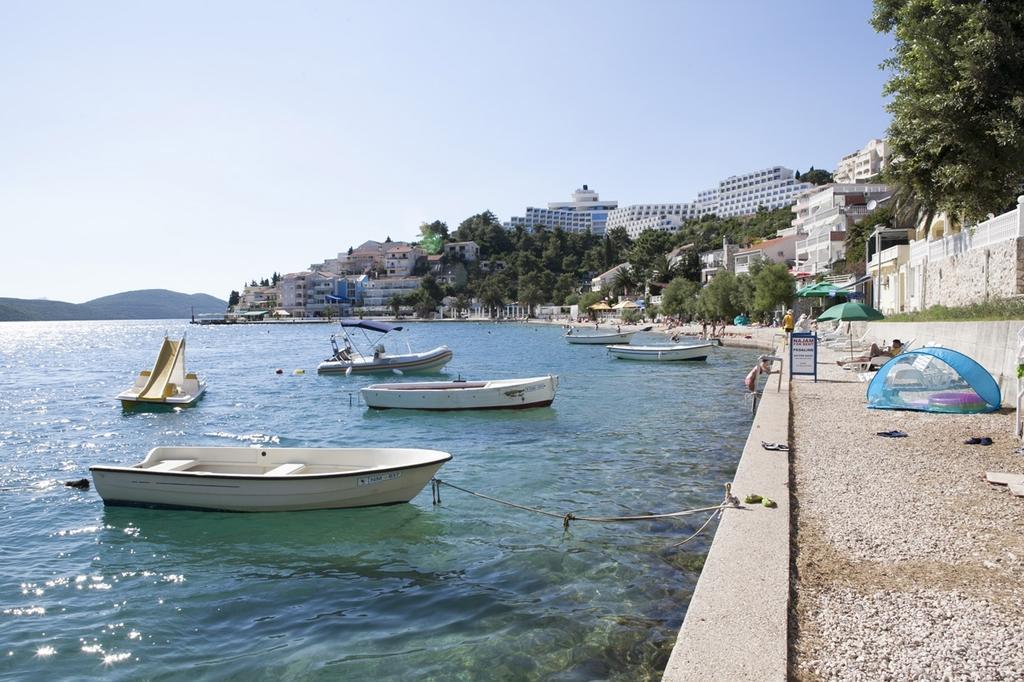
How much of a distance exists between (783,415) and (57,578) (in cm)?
1426

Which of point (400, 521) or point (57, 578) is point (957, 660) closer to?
point (400, 521)

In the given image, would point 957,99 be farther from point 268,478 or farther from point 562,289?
point 562,289

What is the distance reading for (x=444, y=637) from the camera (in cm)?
717

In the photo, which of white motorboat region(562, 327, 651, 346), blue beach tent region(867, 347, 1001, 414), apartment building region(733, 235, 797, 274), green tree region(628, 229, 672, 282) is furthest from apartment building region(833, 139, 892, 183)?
blue beach tent region(867, 347, 1001, 414)

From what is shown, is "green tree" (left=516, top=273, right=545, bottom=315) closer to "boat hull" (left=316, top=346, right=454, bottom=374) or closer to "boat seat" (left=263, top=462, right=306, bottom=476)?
"boat hull" (left=316, top=346, right=454, bottom=374)

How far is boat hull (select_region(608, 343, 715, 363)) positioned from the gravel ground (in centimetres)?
3052

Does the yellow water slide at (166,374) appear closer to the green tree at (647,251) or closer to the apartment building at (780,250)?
the apartment building at (780,250)

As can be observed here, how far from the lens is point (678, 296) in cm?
9688

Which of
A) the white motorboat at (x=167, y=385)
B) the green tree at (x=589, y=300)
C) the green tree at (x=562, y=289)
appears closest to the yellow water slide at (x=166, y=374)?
the white motorboat at (x=167, y=385)

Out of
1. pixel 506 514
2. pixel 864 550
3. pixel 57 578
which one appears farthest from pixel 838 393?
pixel 57 578

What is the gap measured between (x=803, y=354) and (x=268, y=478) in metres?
21.5

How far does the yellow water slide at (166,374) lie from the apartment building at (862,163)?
15041 cm

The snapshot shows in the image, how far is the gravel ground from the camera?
4930mm

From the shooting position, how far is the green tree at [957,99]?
16031 millimetres
